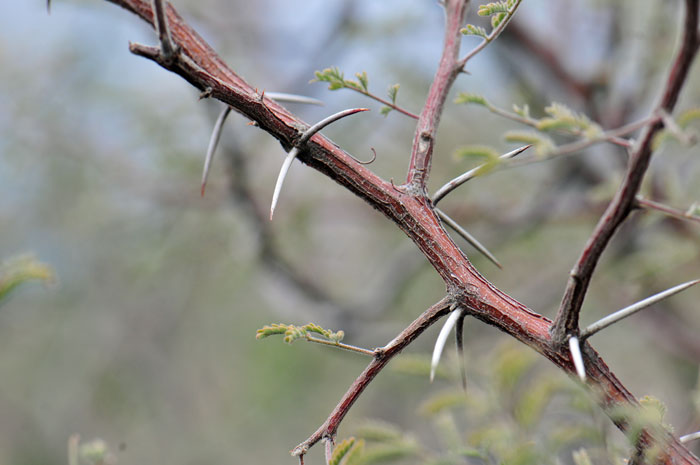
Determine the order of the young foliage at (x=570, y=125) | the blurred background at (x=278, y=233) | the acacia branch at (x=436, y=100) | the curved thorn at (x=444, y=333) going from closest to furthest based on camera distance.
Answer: the young foliage at (x=570, y=125), the curved thorn at (x=444, y=333), the acacia branch at (x=436, y=100), the blurred background at (x=278, y=233)

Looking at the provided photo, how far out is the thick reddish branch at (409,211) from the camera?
0.75 m

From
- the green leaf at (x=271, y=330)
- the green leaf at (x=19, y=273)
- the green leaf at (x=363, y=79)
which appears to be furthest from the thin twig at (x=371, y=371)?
the green leaf at (x=19, y=273)

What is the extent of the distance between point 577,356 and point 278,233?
10.6ft

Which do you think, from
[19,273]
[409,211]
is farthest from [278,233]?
[409,211]

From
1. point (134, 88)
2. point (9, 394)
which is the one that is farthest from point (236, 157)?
point (9, 394)

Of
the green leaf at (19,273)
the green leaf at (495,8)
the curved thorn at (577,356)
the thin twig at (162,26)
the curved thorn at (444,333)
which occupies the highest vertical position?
the green leaf at (495,8)

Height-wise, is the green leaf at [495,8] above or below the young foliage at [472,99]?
above

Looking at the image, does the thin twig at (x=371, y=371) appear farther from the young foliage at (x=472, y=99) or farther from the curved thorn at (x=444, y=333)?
the young foliage at (x=472, y=99)

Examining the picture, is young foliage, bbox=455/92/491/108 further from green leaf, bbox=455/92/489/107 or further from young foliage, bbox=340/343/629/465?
young foliage, bbox=340/343/629/465

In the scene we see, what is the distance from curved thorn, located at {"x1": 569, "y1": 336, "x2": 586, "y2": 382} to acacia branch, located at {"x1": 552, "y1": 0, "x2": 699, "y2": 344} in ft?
0.05

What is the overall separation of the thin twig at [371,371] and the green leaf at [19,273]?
0.67 m

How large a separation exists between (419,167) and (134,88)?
141 inches

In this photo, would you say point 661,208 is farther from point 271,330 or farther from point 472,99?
point 271,330

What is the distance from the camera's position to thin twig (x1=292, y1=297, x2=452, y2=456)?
763 mm
